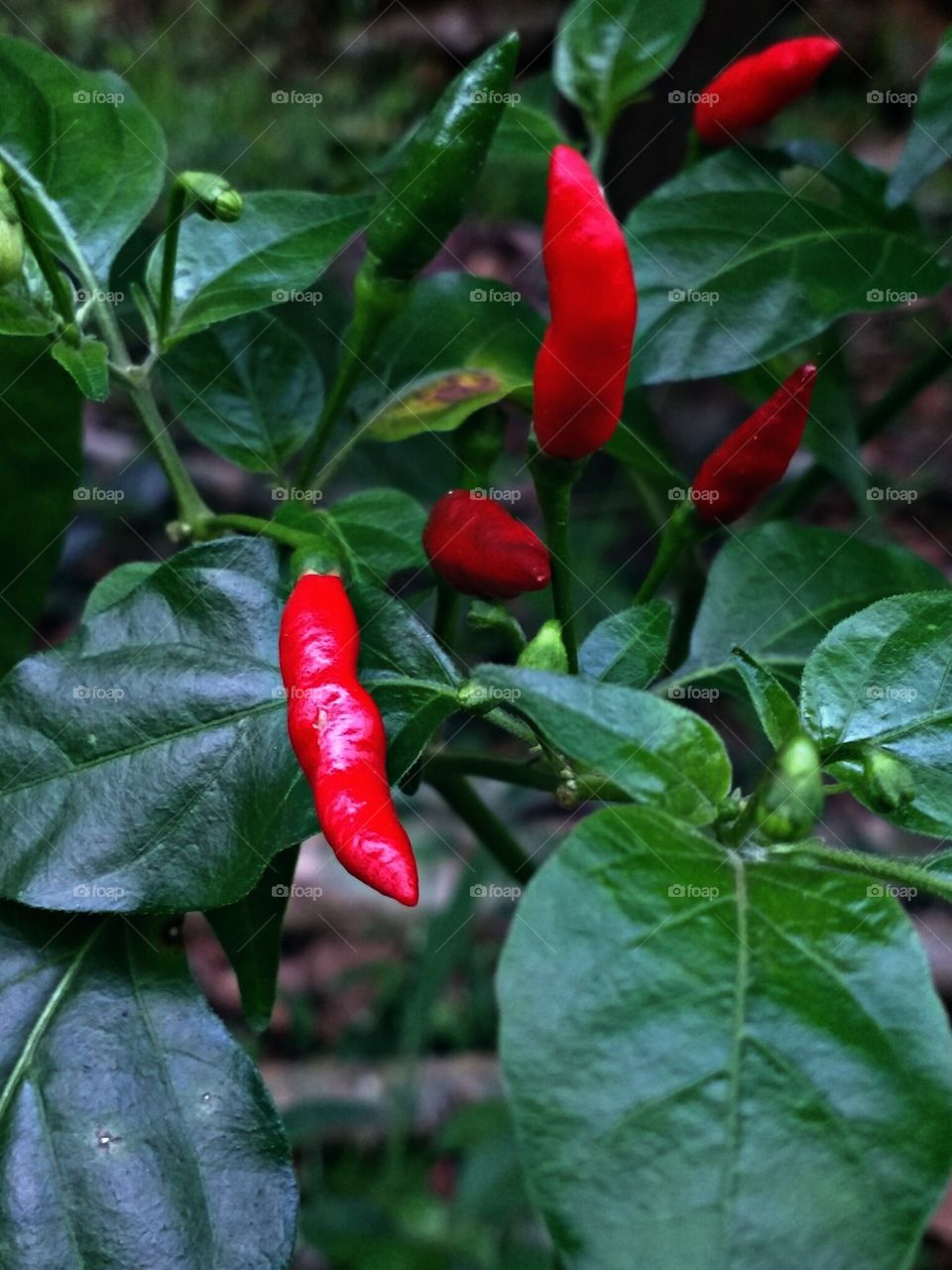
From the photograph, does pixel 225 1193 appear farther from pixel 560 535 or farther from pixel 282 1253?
pixel 560 535

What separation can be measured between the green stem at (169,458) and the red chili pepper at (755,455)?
11.5 inches

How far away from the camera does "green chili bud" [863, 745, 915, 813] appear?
1.85 ft

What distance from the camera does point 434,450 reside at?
118 centimetres

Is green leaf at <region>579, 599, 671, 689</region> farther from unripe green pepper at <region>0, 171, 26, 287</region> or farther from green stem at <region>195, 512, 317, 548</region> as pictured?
unripe green pepper at <region>0, 171, 26, 287</region>

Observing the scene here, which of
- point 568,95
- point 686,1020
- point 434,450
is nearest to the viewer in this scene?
point 686,1020

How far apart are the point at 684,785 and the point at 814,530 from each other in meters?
0.38

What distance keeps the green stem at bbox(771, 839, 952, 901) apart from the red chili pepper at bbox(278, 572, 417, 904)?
16 centimetres

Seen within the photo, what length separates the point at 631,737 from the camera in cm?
50

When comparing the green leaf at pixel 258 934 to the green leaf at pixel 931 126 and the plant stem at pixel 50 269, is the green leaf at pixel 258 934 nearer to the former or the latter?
the plant stem at pixel 50 269

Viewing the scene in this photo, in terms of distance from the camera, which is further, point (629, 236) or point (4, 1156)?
point (629, 236)

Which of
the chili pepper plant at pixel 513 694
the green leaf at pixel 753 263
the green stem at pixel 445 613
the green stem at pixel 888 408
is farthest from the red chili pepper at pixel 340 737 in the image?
the green stem at pixel 888 408

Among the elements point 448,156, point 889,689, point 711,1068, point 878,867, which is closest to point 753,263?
point 448,156

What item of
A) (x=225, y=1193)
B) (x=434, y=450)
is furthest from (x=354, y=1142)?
(x=225, y=1193)

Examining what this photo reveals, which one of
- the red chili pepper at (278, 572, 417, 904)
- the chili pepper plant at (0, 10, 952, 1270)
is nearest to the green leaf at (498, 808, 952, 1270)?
the chili pepper plant at (0, 10, 952, 1270)
